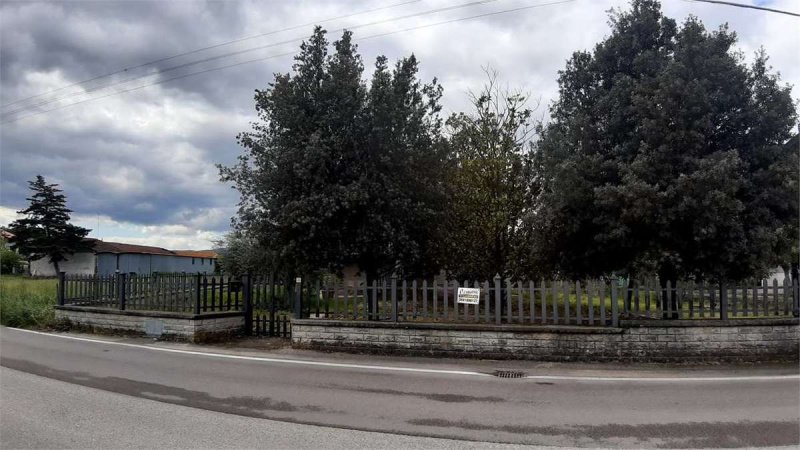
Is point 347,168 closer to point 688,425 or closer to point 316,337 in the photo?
point 316,337

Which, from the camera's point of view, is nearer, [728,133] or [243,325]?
[728,133]

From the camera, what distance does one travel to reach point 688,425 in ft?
19.8

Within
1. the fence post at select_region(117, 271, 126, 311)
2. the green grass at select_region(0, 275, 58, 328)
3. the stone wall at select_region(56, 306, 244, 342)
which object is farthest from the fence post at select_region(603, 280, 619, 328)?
the green grass at select_region(0, 275, 58, 328)

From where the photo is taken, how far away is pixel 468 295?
11000 millimetres

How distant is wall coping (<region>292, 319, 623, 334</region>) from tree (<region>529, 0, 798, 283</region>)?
250 centimetres

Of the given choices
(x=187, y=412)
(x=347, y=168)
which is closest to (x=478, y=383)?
(x=187, y=412)

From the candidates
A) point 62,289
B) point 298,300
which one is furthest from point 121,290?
point 298,300

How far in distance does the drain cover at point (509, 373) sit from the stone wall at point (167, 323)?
7661mm

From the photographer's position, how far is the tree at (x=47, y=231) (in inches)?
2029

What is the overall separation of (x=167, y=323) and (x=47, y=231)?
4827 centimetres

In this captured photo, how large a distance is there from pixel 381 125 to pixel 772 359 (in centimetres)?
963

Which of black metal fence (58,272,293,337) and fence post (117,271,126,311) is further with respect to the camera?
fence post (117,271,126,311)

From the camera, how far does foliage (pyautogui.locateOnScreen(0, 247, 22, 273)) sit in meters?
64.1

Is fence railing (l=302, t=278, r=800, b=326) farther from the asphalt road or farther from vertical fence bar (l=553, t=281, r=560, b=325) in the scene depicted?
the asphalt road
